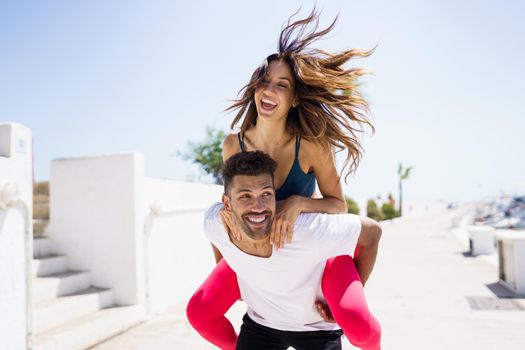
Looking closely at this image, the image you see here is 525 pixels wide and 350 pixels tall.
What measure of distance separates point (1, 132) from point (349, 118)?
2889mm

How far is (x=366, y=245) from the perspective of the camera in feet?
8.39

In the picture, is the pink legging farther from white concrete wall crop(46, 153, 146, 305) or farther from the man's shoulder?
white concrete wall crop(46, 153, 146, 305)

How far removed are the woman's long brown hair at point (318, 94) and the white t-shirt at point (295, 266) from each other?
514 millimetres

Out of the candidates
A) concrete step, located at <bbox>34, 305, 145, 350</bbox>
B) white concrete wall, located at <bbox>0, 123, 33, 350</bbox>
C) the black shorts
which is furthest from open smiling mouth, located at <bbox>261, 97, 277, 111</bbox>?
concrete step, located at <bbox>34, 305, 145, 350</bbox>

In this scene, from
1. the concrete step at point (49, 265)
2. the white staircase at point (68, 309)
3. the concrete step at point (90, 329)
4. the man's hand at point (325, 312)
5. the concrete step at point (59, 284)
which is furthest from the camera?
the concrete step at point (49, 265)

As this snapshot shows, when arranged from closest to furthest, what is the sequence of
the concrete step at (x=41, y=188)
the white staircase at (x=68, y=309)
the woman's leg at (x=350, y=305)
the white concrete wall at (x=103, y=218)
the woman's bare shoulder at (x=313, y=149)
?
the woman's leg at (x=350, y=305)
the woman's bare shoulder at (x=313, y=149)
the white staircase at (x=68, y=309)
the white concrete wall at (x=103, y=218)
the concrete step at (x=41, y=188)

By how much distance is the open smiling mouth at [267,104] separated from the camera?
248 cm

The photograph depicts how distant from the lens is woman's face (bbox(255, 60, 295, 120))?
249 centimetres

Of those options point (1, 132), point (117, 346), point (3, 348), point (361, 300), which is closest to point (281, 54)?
point (361, 300)

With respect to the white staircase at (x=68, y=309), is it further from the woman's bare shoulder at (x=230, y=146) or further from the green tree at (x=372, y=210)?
the green tree at (x=372, y=210)

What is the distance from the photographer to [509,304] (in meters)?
6.71

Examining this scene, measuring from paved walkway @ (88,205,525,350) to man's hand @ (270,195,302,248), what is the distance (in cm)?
293

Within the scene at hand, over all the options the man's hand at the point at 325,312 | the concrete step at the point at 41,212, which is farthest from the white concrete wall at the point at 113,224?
the man's hand at the point at 325,312

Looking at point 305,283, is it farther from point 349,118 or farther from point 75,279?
point 75,279
